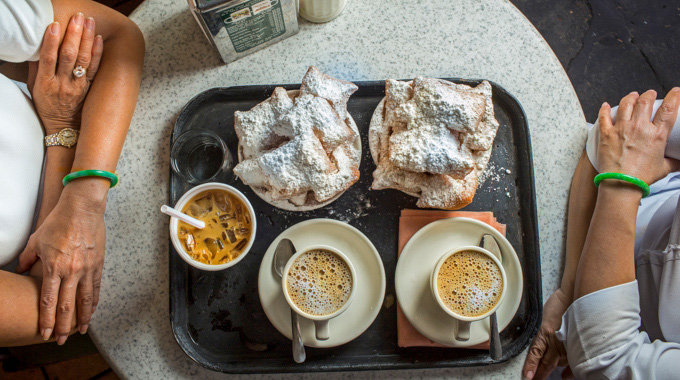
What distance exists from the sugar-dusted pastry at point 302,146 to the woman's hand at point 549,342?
588mm

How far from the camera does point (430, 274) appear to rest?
101 centimetres

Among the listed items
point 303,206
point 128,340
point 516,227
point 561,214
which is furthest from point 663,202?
point 128,340

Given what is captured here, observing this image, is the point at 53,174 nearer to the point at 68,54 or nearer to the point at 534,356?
the point at 68,54

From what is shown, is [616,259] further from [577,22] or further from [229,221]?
[577,22]

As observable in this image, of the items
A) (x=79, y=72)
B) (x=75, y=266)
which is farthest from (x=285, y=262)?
(x=79, y=72)

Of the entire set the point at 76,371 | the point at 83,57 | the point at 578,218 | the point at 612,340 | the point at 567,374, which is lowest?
the point at 76,371

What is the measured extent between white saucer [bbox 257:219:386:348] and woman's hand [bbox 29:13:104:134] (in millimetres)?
604

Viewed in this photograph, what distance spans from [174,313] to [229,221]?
265 mm

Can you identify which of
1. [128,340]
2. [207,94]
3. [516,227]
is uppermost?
[207,94]

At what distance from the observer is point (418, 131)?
949 millimetres

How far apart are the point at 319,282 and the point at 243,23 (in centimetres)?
63

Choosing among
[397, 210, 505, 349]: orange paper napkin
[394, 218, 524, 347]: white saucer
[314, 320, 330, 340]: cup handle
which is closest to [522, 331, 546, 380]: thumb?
[394, 218, 524, 347]: white saucer

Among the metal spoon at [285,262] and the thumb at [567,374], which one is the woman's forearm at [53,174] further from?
the thumb at [567,374]

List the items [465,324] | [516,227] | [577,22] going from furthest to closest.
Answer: [577,22], [516,227], [465,324]
